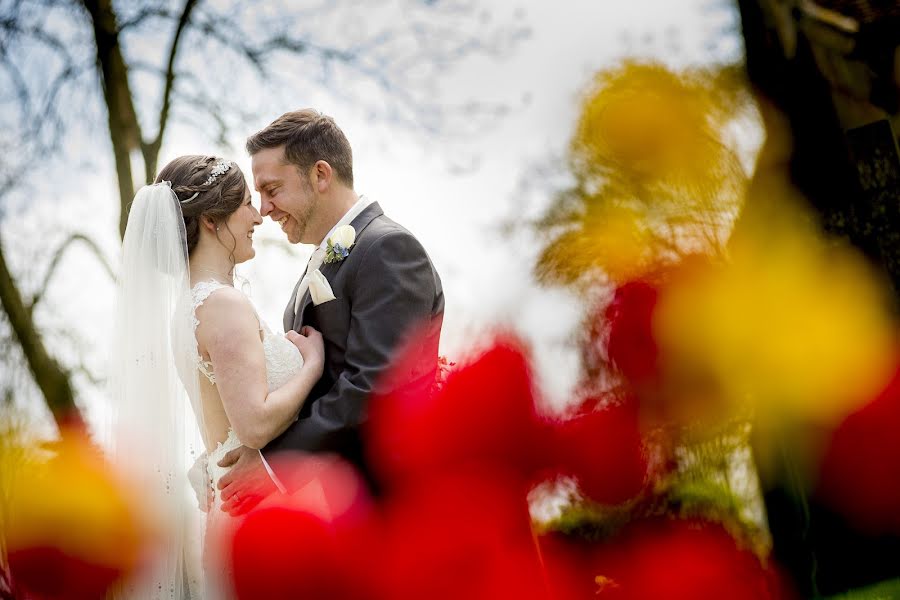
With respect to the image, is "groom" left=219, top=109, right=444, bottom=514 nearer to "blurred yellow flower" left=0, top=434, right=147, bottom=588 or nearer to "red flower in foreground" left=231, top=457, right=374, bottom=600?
"red flower in foreground" left=231, top=457, right=374, bottom=600

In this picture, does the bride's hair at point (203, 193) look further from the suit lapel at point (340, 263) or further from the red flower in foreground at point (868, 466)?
the red flower in foreground at point (868, 466)

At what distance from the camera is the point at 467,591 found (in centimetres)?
272

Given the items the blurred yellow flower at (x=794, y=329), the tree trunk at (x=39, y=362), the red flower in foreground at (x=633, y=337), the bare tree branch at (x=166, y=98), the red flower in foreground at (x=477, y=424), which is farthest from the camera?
the bare tree branch at (x=166, y=98)

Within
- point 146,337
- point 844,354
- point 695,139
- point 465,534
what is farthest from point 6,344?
point 695,139

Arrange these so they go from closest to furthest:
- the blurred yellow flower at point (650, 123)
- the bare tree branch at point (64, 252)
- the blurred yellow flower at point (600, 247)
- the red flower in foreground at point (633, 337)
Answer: the red flower in foreground at point (633, 337) → the bare tree branch at point (64, 252) → the blurred yellow flower at point (600, 247) → the blurred yellow flower at point (650, 123)

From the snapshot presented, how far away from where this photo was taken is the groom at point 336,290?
284cm

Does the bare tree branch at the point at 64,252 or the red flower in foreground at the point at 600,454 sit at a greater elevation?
the red flower in foreground at the point at 600,454

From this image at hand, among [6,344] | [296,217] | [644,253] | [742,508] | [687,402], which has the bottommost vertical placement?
[742,508]

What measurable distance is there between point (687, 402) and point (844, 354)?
9.84 feet

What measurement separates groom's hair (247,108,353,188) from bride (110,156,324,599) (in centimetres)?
18

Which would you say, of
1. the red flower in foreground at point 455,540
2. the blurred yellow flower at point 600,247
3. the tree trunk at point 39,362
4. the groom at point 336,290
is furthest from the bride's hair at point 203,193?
the blurred yellow flower at point 600,247

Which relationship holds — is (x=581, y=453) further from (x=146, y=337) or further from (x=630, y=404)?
(x=146, y=337)

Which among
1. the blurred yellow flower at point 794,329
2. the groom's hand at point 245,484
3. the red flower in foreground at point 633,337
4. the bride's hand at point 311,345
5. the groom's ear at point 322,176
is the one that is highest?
the groom's ear at point 322,176

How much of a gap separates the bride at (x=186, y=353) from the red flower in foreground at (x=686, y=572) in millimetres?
1541
